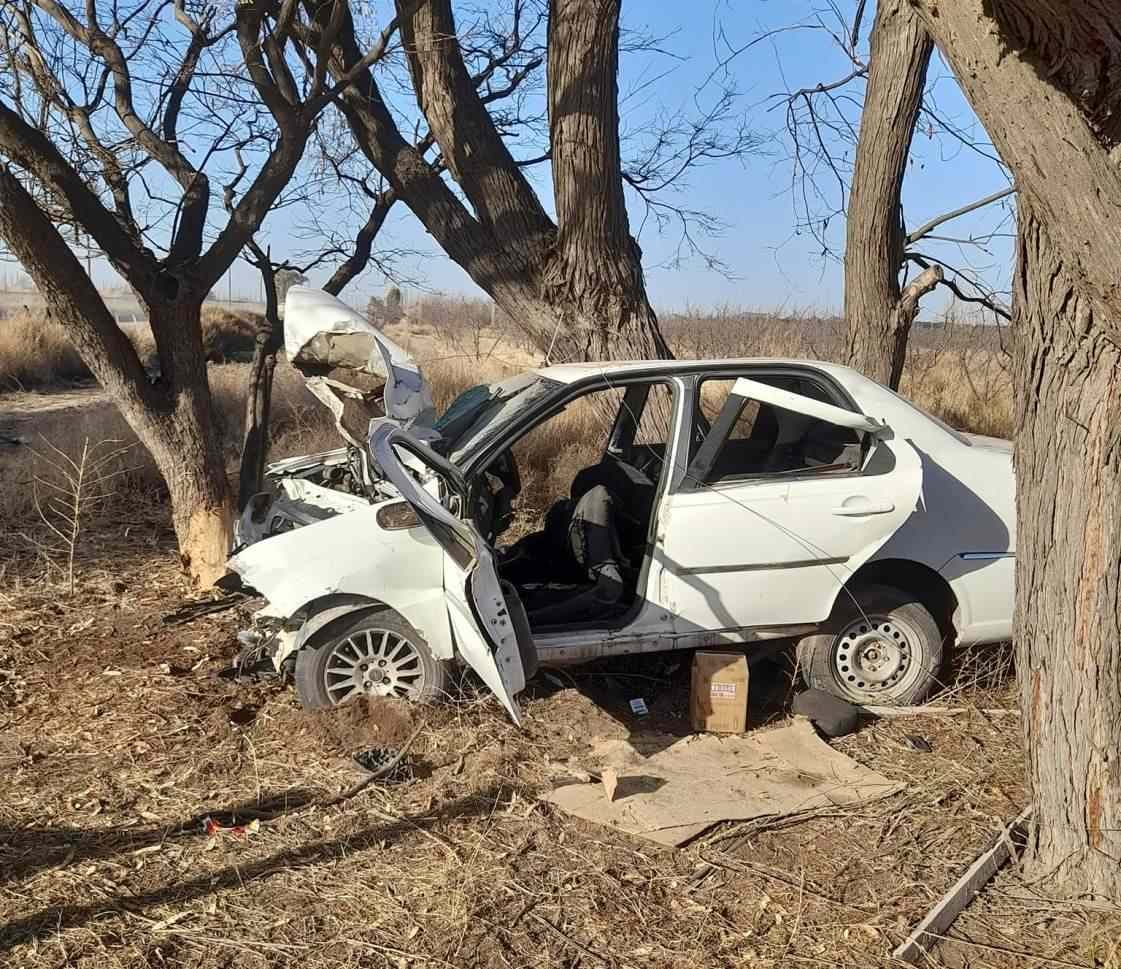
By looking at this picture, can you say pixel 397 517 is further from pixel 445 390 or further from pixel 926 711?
pixel 445 390

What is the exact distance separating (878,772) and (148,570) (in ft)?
17.1

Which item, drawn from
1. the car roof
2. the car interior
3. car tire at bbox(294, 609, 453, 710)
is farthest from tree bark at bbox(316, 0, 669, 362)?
car tire at bbox(294, 609, 453, 710)

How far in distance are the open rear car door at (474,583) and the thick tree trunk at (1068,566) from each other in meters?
1.90

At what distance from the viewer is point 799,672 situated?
5391 millimetres

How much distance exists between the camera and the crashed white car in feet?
15.6

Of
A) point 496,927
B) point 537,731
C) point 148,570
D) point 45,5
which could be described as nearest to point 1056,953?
point 496,927

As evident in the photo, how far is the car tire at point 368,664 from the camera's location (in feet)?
16.0

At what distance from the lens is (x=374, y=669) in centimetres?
495

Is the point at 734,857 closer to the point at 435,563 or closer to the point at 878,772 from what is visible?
the point at 878,772

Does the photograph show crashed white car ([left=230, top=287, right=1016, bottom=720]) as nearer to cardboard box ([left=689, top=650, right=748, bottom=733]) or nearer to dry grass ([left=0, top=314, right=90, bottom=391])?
cardboard box ([left=689, top=650, right=748, bottom=733])

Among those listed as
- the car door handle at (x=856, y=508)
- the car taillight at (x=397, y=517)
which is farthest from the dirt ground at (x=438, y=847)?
the car door handle at (x=856, y=508)

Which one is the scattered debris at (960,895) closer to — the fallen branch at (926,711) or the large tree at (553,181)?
the fallen branch at (926,711)

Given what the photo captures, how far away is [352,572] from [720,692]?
1805 mm

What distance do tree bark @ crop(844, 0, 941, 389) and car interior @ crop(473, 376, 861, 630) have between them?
313 centimetres
